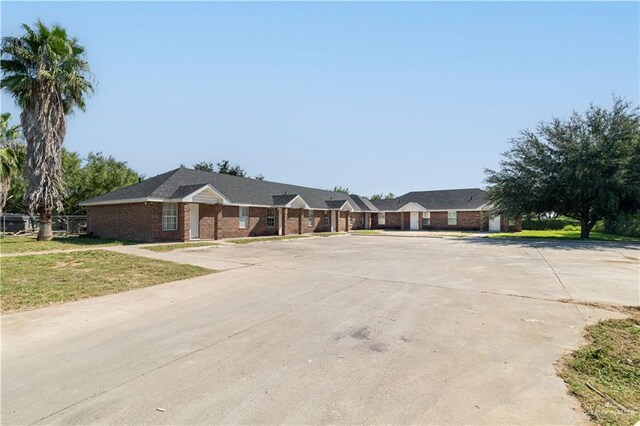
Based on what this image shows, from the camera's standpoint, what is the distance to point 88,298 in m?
8.00

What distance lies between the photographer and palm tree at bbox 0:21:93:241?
1916cm

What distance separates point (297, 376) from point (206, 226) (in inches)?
848

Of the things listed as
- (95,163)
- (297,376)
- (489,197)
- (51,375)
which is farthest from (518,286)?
(95,163)

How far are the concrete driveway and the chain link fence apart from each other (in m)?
25.8

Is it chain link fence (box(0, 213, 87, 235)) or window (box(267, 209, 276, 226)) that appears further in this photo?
window (box(267, 209, 276, 226))

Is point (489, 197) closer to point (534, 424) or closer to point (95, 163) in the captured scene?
point (534, 424)

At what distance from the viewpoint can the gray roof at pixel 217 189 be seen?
2247cm

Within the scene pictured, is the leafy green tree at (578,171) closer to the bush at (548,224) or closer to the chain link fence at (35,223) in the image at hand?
the bush at (548,224)

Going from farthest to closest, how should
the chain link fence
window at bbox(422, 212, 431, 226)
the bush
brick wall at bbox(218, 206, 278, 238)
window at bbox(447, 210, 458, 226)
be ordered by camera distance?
window at bbox(422, 212, 431, 226) → the bush → window at bbox(447, 210, 458, 226) → the chain link fence → brick wall at bbox(218, 206, 278, 238)

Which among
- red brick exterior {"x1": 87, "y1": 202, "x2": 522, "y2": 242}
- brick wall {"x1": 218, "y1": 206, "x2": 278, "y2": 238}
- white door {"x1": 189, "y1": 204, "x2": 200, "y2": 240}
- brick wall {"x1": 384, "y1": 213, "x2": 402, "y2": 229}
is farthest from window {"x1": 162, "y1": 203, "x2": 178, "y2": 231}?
brick wall {"x1": 384, "y1": 213, "x2": 402, "y2": 229}

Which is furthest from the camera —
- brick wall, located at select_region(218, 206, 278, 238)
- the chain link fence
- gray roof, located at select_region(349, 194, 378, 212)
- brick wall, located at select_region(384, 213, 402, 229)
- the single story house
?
brick wall, located at select_region(384, 213, 402, 229)

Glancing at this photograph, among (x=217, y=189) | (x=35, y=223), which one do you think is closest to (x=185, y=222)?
(x=217, y=189)

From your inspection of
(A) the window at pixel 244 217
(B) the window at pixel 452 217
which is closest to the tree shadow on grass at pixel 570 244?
(A) the window at pixel 244 217

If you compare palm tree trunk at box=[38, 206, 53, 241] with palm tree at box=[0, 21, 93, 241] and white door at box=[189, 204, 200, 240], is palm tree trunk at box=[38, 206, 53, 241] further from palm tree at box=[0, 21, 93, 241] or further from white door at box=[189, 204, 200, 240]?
white door at box=[189, 204, 200, 240]
